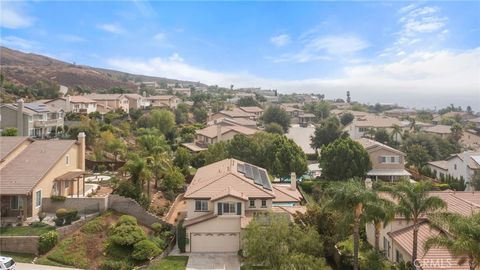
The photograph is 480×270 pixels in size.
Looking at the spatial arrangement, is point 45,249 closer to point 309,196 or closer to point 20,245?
point 20,245

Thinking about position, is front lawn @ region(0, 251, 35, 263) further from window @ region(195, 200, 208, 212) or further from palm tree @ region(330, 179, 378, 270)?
palm tree @ region(330, 179, 378, 270)

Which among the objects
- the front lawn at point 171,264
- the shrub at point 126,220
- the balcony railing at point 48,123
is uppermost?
the balcony railing at point 48,123

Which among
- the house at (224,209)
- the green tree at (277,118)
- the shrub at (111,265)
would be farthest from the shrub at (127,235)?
the green tree at (277,118)

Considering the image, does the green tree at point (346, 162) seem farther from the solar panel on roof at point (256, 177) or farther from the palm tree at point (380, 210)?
the palm tree at point (380, 210)

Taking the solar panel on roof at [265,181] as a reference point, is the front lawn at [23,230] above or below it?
below

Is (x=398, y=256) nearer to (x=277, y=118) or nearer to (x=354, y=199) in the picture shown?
(x=354, y=199)

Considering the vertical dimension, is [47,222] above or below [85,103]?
below

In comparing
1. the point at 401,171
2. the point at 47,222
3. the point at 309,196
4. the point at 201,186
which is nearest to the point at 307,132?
the point at 401,171
